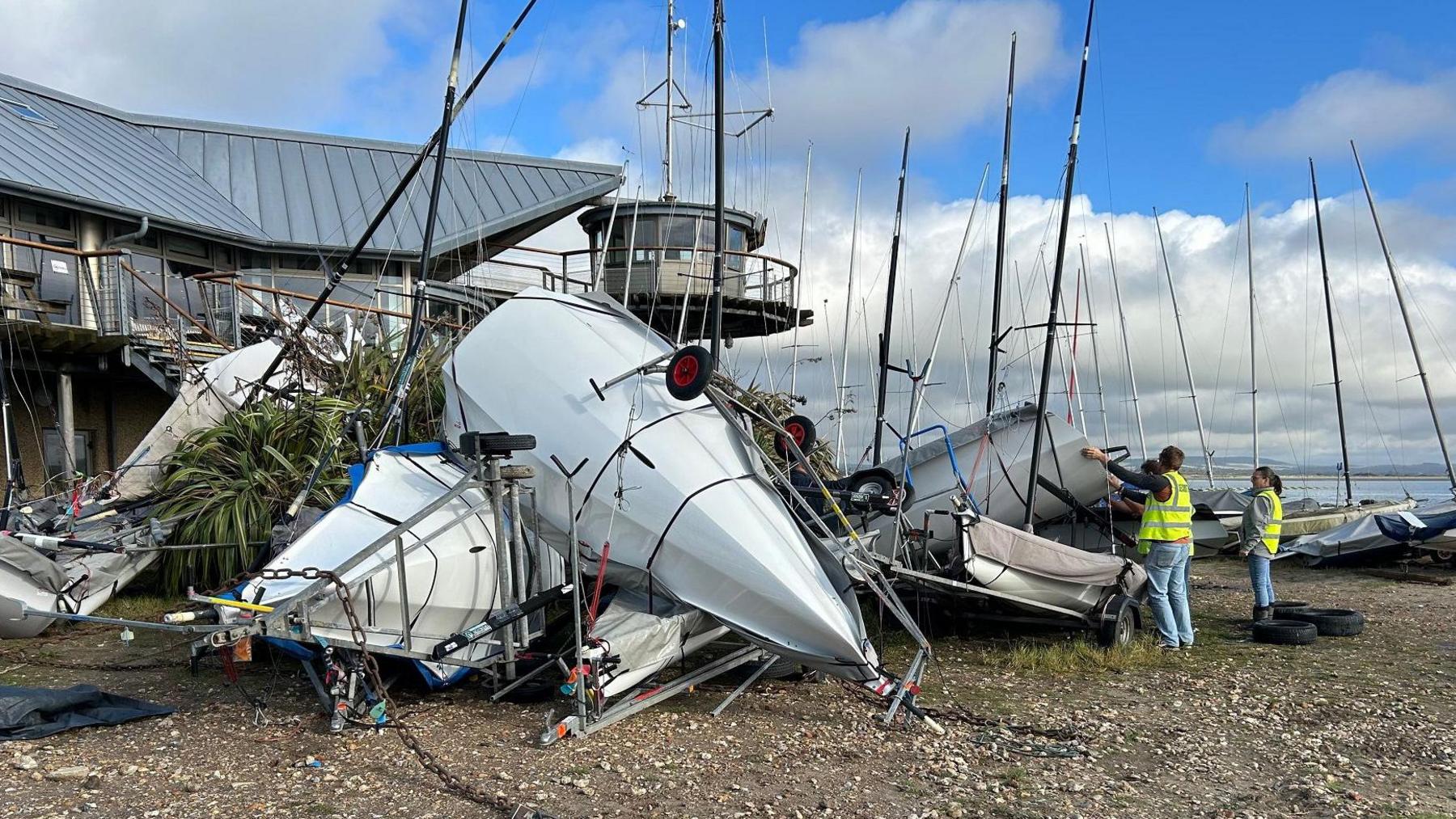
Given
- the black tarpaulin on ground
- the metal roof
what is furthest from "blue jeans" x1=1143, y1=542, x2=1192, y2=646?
the metal roof

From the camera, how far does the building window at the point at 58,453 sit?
1694 centimetres

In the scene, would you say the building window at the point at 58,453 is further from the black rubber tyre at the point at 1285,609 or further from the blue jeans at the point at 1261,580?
the black rubber tyre at the point at 1285,609

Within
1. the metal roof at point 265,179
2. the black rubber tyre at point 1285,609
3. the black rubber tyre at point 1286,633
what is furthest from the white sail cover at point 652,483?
the metal roof at point 265,179

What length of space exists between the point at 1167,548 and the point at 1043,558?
52.6 inches

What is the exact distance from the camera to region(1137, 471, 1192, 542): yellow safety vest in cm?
911

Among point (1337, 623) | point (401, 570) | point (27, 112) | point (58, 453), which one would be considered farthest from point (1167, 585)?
point (27, 112)

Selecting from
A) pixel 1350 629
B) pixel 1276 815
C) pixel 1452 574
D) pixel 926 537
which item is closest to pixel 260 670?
pixel 926 537

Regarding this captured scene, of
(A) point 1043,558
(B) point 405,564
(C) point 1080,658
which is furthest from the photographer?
(A) point 1043,558

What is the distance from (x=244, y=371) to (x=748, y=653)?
31.2 feet

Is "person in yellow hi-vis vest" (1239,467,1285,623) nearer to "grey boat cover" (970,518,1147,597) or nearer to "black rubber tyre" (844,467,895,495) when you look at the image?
"grey boat cover" (970,518,1147,597)

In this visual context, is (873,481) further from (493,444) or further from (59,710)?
(59,710)

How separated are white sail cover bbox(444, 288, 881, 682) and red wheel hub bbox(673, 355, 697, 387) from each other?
1.01 ft

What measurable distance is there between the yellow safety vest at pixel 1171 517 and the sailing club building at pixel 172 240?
304 inches

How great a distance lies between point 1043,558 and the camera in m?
8.75
